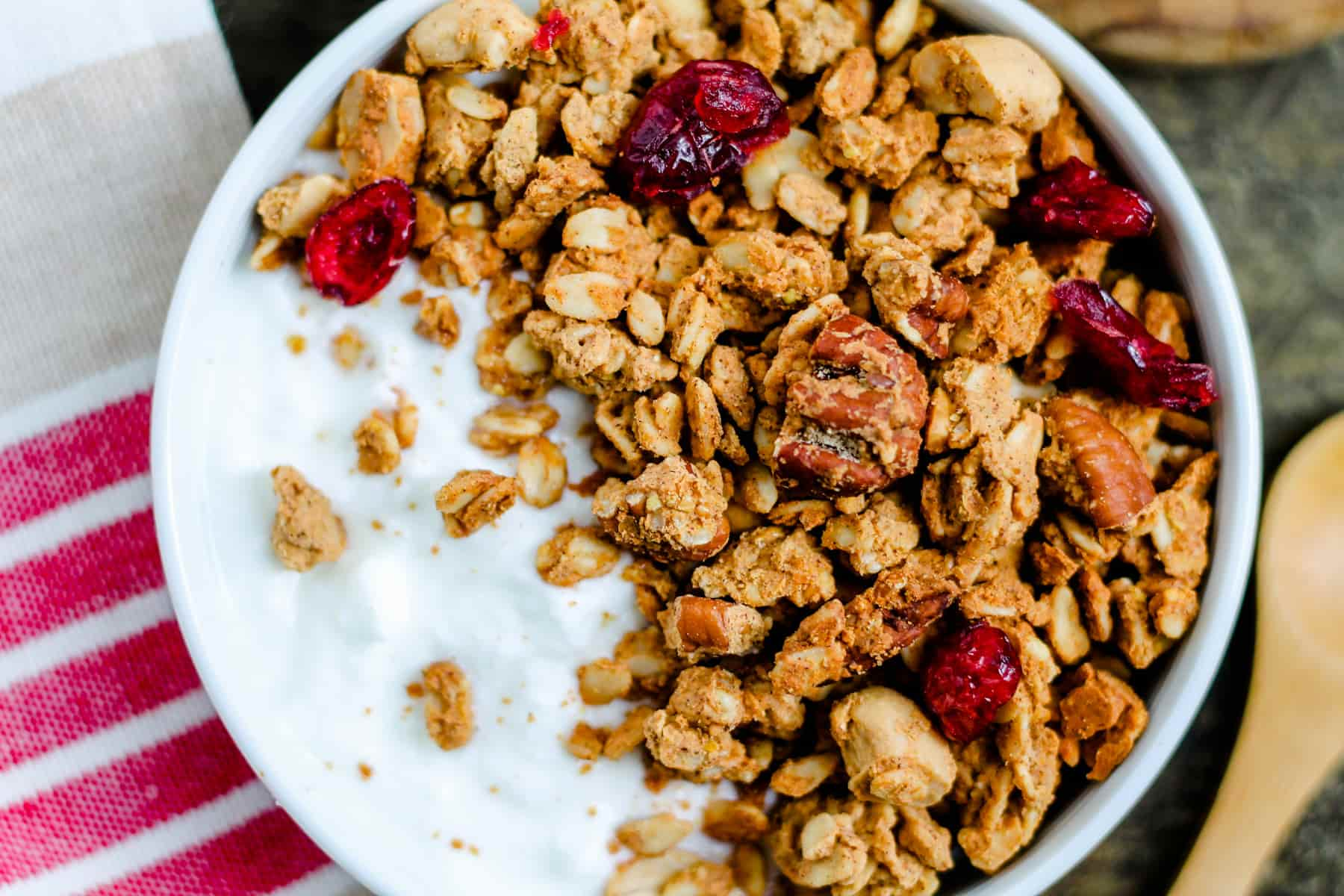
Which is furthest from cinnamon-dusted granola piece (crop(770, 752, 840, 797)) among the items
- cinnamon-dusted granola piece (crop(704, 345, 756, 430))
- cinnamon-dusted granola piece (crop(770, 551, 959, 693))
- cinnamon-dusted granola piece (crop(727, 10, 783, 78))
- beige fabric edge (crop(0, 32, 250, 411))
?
beige fabric edge (crop(0, 32, 250, 411))

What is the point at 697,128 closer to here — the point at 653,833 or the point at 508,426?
the point at 508,426

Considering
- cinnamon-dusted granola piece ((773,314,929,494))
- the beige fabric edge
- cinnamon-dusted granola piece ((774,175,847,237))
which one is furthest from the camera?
the beige fabric edge

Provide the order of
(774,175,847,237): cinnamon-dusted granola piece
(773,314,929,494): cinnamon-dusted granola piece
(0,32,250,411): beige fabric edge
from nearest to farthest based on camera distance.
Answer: (773,314,929,494): cinnamon-dusted granola piece, (774,175,847,237): cinnamon-dusted granola piece, (0,32,250,411): beige fabric edge

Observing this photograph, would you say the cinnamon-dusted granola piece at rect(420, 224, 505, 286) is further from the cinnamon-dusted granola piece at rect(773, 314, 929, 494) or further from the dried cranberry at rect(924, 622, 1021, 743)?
the dried cranberry at rect(924, 622, 1021, 743)

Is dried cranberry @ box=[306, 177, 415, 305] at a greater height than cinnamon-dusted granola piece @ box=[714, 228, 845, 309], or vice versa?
dried cranberry @ box=[306, 177, 415, 305]

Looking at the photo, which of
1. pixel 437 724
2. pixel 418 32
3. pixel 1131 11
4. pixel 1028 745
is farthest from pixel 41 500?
pixel 1131 11

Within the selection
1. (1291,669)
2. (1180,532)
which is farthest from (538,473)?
Answer: (1291,669)

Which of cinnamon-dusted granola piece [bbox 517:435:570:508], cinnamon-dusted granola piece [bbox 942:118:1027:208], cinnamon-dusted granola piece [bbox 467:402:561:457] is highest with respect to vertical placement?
cinnamon-dusted granola piece [bbox 942:118:1027:208]
